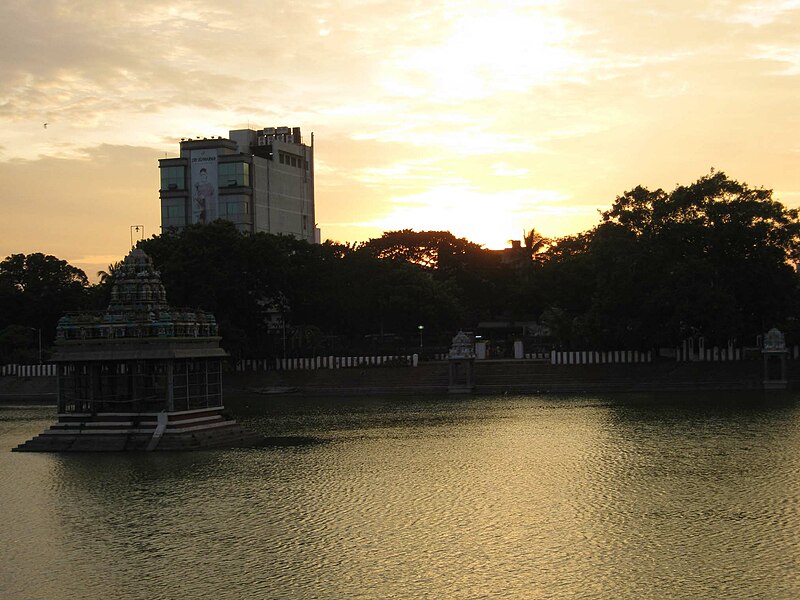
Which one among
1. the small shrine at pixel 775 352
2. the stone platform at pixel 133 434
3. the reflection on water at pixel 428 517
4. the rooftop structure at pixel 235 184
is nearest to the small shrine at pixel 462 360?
the small shrine at pixel 775 352

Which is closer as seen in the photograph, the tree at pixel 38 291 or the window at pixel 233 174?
the tree at pixel 38 291

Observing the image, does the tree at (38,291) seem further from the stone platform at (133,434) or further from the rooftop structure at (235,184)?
the stone platform at (133,434)

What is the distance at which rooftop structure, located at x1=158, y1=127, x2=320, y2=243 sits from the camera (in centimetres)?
13088

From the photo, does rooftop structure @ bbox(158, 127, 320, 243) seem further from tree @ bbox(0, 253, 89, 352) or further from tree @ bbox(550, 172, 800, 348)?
tree @ bbox(550, 172, 800, 348)

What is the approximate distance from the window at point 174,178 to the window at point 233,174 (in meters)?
5.68

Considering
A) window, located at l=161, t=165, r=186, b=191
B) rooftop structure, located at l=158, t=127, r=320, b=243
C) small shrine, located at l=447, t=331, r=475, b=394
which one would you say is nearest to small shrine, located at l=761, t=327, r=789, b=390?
small shrine, located at l=447, t=331, r=475, b=394

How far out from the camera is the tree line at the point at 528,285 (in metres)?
80.4

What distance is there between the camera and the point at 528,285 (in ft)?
428

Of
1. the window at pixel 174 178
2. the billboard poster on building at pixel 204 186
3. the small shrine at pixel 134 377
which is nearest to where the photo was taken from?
the small shrine at pixel 134 377

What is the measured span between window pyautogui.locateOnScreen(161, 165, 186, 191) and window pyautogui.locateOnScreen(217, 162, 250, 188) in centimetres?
568

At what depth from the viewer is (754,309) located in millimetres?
82312

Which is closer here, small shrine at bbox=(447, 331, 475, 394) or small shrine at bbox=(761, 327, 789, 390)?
small shrine at bbox=(761, 327, 789, 390)

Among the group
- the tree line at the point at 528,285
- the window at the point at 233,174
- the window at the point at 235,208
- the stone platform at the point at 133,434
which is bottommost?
the stone platform at the point at 133,434

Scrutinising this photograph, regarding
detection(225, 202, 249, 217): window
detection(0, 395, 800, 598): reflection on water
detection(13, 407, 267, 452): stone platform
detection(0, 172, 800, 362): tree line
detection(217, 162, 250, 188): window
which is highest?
detection(217, 162, 250, 188): window
